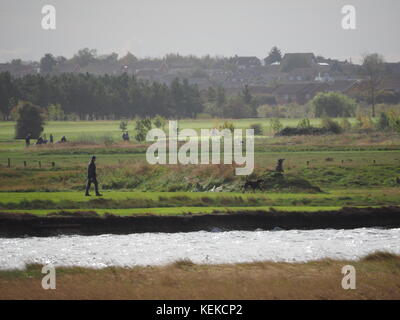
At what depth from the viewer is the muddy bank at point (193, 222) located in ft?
137

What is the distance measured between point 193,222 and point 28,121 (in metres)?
64.3

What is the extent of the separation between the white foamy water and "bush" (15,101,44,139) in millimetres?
64680

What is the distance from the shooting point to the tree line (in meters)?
134

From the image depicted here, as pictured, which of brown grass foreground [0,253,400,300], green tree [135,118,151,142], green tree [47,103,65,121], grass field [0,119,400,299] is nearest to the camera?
brown grass foreground [0,253,400,300]

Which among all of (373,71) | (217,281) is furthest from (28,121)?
(373,71)

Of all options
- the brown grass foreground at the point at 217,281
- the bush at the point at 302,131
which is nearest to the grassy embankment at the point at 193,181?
the brown grass foreground at the point at 217,281

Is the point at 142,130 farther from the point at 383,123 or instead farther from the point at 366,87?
the point at 366,87

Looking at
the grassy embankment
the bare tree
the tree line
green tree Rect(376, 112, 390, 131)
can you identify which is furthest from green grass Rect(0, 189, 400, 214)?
the bare tree

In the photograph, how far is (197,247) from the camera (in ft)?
124

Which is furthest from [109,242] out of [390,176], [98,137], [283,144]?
[98,137]

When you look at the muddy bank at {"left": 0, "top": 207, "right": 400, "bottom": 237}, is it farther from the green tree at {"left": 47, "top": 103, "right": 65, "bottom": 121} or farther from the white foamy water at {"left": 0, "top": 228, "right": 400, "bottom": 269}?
the green tree at {"left": 47, "top": 103, "right": 65, "bottom": 121}

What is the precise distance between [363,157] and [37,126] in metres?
47.6

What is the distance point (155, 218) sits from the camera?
4328 cm

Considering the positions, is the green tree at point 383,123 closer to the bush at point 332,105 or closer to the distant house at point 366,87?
the bush at point 332,105
